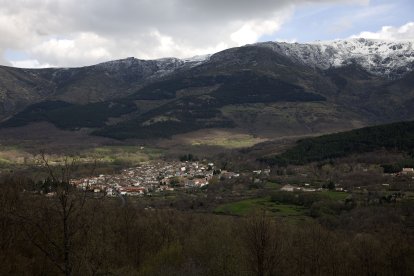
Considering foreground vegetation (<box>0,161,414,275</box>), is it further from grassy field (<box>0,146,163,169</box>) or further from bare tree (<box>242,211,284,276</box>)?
grassy field (<box>0,146,163,169</box>)

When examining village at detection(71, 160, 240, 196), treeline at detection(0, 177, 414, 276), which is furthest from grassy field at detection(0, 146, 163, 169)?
Result: treeline at detection(0, 177, 414, 276)

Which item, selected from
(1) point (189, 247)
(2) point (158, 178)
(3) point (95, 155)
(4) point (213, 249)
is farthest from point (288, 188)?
(3) point (95, 155)

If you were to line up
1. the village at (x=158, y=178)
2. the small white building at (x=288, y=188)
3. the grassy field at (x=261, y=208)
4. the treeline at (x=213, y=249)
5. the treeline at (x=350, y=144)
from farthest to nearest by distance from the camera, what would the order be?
the treeline at (x=350, y=144) < the village at (x=158, y=178) < the small white building at (x=288, y=188) < the grassy field at (x=261, y=208) < the treeline at (x=213, y=249)

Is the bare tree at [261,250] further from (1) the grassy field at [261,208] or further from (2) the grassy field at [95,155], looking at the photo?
(2) the grassy field at [95,155]

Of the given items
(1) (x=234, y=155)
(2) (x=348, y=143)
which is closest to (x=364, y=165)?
(2) (x=348, y=143)

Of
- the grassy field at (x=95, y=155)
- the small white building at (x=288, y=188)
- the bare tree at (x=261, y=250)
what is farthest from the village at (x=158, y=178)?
the bare tree at (x=261, y=250)

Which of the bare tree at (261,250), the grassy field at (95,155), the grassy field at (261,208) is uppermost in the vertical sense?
the grassy field at (95,155)

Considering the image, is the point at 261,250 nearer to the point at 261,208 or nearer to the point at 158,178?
the point at 261,208
